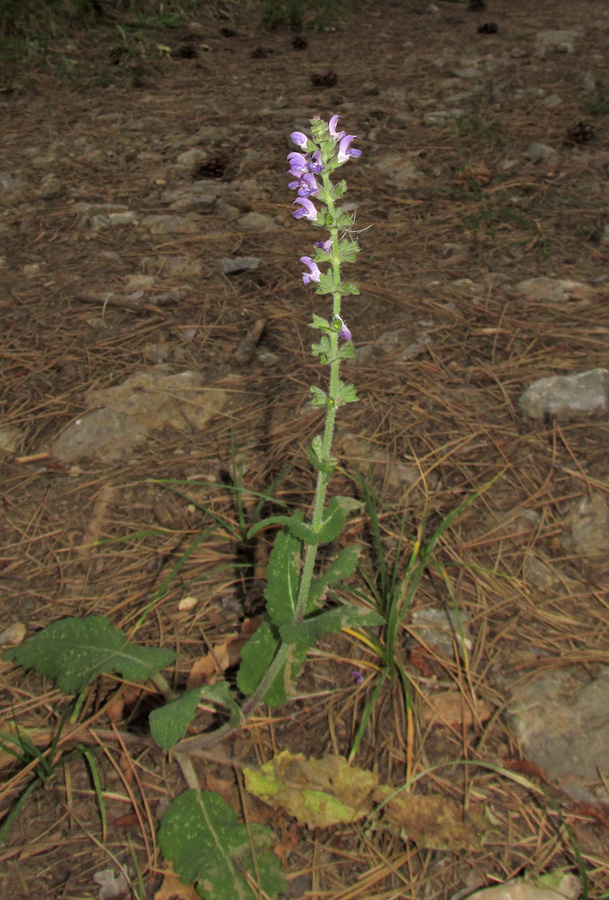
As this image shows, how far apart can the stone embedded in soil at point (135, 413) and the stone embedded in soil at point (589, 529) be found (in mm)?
1415

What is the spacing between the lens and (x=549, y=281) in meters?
3.23

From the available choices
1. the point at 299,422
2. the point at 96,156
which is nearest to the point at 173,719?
the point at 299,422

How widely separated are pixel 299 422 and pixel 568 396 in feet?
3.40

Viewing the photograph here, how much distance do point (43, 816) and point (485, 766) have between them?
3.55ft

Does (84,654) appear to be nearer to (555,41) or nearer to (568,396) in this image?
(568,396)

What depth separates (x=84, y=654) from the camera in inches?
70.0

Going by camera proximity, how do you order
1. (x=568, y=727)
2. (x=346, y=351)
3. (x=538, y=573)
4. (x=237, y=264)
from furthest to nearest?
(x=237, y=264)
(x=538, y=573)
(x=568, y=727)
(x=346, y=351)

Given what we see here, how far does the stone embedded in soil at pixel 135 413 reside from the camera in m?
2.54

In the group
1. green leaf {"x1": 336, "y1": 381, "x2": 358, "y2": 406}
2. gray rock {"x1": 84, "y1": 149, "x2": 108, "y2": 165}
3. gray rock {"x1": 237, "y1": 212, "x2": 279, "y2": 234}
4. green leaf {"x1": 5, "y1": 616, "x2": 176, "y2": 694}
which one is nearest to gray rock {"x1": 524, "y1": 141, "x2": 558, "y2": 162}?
gray rock {"x1": 237, "y1": 212, "x2": 279, "y2": 234}

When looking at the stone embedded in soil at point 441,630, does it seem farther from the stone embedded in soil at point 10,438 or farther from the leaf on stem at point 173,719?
the stone embedded in soil at point 10,438

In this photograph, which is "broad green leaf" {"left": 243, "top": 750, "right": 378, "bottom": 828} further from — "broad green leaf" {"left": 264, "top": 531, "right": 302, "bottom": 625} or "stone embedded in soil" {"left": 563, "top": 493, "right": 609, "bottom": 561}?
"stone embedded in soil" {"left": 563, "top": 493, "right": 609, "bottom": 561}

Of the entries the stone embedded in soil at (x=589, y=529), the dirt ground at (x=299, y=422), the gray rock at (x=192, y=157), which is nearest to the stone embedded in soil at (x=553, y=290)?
the dirt ground at (x=299, y=422)

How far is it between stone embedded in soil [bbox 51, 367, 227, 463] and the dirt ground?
56 millimetres

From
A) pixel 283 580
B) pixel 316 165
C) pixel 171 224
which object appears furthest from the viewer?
pixel 171 224
